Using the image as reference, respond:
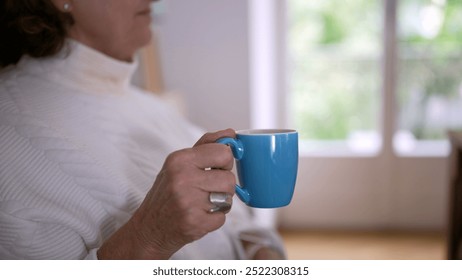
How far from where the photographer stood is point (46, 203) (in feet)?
1.53

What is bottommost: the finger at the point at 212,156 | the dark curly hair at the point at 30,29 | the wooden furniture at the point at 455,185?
the wooden furniture at the point at 455,185

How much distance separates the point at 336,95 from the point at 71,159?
36cm

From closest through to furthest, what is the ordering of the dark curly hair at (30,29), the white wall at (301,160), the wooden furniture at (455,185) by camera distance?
the dark curly hair at (30,29) → the white wall at (301,160) → the wooden furniture at (455,185)

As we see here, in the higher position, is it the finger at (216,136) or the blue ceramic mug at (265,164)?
the finger at (216,136)

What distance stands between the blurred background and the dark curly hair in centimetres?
25

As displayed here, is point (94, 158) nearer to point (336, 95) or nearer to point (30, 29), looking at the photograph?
point (30, 29)

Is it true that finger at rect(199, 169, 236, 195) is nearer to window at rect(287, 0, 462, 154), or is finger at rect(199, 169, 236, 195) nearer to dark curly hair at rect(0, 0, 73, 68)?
window at rect(287, 0, 462, 154)

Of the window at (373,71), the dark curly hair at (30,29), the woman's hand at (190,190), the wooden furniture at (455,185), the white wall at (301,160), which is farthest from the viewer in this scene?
the wooden furniture at (455,185)

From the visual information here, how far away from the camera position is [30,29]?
1.89ft

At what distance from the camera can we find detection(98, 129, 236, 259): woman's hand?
39cm

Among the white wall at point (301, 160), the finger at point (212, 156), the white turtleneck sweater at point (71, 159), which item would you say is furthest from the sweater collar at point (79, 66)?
the finger at point (212, 156)

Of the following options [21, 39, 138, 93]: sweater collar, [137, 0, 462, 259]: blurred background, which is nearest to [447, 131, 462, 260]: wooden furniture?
[137, 0, 462, 259]: blurred background

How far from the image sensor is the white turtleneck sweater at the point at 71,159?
1.51 feet

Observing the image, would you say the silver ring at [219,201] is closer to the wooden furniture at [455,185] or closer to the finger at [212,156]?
the finger at [212,156]
